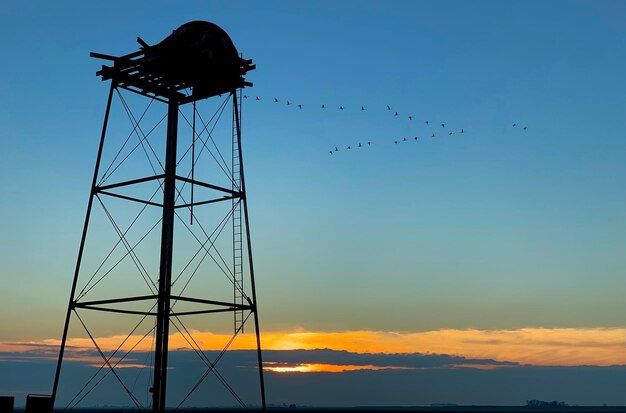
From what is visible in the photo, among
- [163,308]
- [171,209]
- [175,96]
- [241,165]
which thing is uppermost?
[175,96]

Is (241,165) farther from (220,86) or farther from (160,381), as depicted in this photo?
(160,381)

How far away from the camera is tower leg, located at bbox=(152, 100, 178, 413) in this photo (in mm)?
25562

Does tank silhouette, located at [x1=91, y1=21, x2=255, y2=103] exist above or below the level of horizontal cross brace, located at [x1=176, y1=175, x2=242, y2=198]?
above

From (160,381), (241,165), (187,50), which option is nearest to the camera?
(160,381)

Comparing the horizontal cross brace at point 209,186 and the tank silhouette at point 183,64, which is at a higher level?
the tank silhouette at point 183,64

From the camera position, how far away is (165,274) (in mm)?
26312

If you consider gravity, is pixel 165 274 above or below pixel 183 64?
below

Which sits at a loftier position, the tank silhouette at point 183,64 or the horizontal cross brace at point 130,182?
the tank silhouette at point 183,64

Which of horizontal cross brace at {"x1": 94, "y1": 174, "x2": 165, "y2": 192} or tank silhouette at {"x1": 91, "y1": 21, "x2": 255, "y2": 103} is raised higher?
tank silhouette at {"x1": 91, "y1": 21, "x2": 255, "y2": 103}

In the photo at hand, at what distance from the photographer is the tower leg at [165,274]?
2556cm

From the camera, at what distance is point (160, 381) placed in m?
25.6

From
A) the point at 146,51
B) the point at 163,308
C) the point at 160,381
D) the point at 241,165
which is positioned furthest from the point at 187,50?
the point at 160,381

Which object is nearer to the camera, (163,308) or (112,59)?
(163,308)

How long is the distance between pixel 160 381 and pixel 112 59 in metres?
12.5
